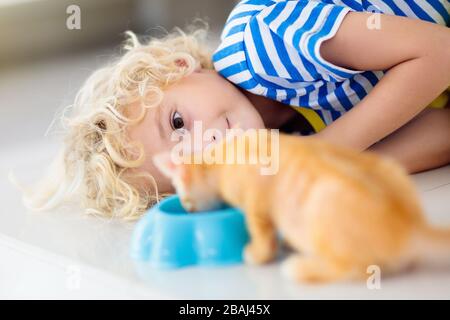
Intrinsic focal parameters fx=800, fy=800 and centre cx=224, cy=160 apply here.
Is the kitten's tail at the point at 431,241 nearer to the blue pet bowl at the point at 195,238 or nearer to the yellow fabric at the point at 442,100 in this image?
the blue pet bowl at the point at 195,238

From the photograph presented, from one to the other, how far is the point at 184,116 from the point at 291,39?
9.0 inches

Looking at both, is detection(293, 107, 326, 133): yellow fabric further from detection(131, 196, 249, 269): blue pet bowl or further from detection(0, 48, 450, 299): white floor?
detection(131, 196, 249, 269): blue pet bowl

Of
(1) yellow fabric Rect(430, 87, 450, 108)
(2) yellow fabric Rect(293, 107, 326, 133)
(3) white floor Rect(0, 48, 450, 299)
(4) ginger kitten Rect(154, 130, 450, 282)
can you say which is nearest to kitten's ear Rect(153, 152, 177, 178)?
(4) ginger kitten Rect(154, 130, 450, 282)

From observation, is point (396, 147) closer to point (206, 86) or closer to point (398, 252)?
point (206, 86)

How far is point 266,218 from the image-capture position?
931 mm

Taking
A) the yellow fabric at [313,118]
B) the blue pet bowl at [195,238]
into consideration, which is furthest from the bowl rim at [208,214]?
the yellow fabric at [313,118]

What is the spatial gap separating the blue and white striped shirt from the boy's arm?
A: 0.12 ft

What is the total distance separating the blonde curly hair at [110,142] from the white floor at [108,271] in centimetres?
4

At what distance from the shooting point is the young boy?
133 centimetres

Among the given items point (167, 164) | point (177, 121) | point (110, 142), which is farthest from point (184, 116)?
point (167, 164)

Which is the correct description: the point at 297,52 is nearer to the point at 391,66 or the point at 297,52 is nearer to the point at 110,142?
the point at 391,66
